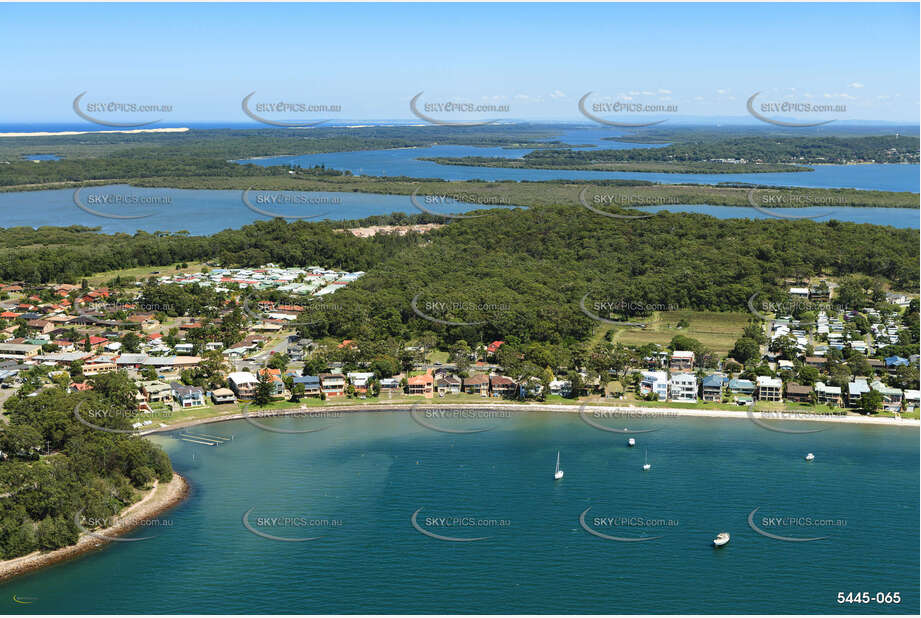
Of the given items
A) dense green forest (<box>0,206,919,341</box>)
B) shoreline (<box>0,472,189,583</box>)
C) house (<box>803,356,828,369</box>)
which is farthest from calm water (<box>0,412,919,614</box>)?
dense green forest (<box>0,206,919,341</box>)

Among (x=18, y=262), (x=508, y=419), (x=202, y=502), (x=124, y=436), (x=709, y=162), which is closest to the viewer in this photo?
(x=202, y=502)

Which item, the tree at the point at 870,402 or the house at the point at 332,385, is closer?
the tree at the point at 870,402

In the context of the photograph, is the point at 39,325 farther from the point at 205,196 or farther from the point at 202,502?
the point at 205,196

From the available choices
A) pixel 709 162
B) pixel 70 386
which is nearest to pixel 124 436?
pixel 70 386

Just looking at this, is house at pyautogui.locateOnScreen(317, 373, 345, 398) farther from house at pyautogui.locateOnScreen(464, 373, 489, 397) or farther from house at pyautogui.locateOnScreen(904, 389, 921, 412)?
house at pyautogui.locateOnScreen(904, 389, 921, 412)

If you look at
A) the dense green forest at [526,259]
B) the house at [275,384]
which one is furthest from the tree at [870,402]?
the house at [275,384]

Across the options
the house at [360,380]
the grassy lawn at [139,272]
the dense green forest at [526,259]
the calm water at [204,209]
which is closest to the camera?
the house at [360,380]

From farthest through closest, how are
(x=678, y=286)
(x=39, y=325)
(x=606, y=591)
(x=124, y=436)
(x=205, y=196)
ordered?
(x=205, y=196)
(x=678, y=286)
(x=39, y=325)
(x=124, y=436)
(x=606, y=591)

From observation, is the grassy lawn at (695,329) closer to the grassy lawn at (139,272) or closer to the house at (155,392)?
the house at (155,392)
